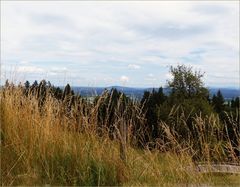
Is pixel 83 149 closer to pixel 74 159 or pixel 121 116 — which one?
pixel 74 159

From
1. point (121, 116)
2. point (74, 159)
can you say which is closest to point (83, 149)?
point (74, 159)

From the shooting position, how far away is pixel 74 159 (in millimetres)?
4777

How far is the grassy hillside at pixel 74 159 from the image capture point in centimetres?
461

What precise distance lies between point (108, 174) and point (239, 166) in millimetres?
1619

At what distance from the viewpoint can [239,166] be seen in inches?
198

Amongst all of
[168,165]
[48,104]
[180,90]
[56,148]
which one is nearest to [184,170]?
[168,165]

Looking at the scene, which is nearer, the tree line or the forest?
the forest

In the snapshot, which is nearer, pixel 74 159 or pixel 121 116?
pixel 74 159

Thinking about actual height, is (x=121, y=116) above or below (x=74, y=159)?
above

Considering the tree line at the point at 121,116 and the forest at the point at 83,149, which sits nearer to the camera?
the forest at the point at 83,149

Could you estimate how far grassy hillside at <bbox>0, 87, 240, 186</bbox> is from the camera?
15.1ft

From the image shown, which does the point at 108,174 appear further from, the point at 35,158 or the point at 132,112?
the point at 132,112

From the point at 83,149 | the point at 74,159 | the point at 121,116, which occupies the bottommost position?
the point at 74,159

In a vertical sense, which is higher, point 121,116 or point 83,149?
point 121,116
